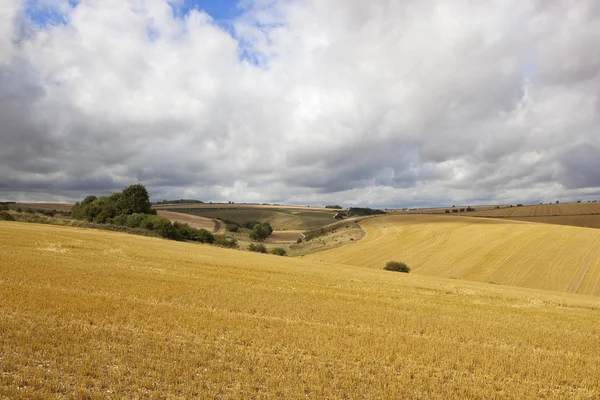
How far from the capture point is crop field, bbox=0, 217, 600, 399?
8758mm

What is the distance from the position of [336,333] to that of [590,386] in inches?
285

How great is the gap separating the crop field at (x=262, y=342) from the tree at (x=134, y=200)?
257 feet

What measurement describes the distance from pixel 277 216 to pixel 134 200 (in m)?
81.6

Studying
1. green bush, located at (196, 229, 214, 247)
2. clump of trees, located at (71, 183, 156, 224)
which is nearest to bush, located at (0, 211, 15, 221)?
clump of trees, located at (71, 183, 156, 224)

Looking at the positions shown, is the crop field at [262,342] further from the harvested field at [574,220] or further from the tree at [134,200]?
the harvested field at [574,220]

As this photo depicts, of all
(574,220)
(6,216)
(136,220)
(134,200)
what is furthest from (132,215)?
(574,220)

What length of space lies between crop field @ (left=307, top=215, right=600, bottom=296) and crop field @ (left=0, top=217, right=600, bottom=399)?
34.9 meters

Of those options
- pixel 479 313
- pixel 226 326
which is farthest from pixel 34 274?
pixel 479 313

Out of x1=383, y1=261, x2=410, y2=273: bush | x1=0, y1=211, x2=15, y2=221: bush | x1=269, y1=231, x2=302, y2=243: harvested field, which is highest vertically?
x1=0, y1=211, x2=15, y2=221: bush

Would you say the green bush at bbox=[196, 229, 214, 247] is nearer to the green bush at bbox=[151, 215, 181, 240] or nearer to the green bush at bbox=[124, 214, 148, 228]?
the green bush at bbox=[151, 215, 181, 240]

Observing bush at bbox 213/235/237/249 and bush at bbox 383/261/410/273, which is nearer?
bush at bbox 383/261/410/273

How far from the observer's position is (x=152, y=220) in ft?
272

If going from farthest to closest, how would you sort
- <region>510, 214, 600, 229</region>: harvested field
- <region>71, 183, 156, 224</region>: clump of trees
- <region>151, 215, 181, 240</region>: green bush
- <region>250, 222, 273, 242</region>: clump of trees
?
<region>250, 222, 273, 242</region>: clump of trees, <region>510, 214, 600, 229</region>: harvested field, <region>71, 183, 156, 224</region>: clump of trees, <region>151, 215, 181, 240</region>: green bush

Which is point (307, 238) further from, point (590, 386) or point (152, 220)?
point (590, 386)
